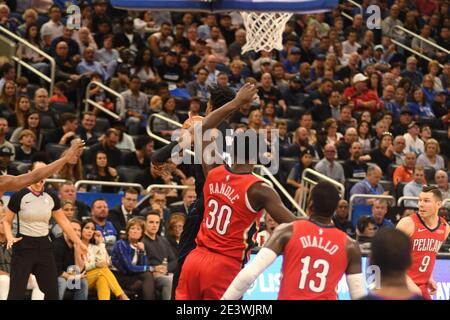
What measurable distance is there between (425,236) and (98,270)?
4.19m

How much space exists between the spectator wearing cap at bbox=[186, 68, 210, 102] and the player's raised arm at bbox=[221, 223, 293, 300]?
1066cm

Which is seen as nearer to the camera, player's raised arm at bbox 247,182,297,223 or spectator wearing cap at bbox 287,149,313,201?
player's raised arm at bbox 247,182,297,223

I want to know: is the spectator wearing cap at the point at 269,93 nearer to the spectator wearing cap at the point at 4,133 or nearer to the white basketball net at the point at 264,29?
the spectator wearing cap at the point at 4,133

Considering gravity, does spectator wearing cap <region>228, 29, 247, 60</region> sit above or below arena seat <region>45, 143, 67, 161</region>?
above

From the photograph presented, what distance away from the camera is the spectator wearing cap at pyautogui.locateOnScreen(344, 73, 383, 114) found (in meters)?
18.3

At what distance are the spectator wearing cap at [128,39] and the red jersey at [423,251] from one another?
9.11 m

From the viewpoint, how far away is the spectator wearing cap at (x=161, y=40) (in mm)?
18062

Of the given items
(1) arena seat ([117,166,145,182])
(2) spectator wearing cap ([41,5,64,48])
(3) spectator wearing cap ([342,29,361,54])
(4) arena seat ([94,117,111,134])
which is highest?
(2) spectator wearing cap ([41,5,64,48])

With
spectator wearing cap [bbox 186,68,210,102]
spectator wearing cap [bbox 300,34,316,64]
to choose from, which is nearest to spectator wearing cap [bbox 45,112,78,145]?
spectator wearing cap [bbox 186,68,210,102]

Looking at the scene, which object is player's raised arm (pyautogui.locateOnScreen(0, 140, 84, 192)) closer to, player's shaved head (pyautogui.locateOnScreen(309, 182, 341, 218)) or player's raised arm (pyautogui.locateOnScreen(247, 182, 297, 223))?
player's raised arm (pyautogui.locateOnScreen(247, 182, 297, 223))

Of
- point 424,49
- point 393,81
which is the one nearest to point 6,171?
point 393,81

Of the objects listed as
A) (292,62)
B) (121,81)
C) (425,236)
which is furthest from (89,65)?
(425,236)

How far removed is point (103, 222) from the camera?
12898 mm

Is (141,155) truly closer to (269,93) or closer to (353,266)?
(269,93)
